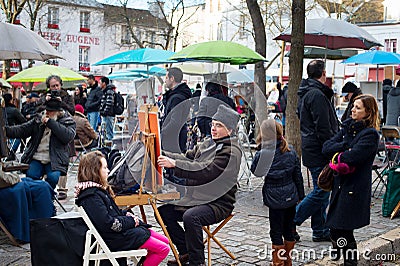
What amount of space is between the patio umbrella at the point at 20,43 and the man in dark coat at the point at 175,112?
68.2 inches

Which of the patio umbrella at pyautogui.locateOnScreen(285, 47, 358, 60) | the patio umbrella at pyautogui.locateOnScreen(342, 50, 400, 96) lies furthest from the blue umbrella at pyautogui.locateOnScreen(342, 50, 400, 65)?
the patio umbrella at pyautogui.locateOnScreen(285, 47, 358, 60)

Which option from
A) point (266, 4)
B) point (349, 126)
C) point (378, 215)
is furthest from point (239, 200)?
point (266, 4)

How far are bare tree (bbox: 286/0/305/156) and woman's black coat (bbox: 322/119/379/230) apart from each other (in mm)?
4491

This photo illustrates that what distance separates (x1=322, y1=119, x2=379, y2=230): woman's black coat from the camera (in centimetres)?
533

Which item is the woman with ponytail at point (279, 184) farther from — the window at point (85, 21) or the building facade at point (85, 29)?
the window at point (85, 21)

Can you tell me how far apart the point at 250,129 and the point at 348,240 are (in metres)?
10.8

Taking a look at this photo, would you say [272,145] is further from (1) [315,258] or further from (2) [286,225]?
(1) [315,258]

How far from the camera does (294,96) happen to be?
33.0 ft

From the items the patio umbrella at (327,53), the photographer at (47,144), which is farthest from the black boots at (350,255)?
the patio umbrella at (327,53)

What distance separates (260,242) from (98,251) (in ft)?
8.45

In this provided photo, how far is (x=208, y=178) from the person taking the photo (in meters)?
5.04

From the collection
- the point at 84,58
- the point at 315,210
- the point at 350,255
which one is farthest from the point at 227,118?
the point at 84,58

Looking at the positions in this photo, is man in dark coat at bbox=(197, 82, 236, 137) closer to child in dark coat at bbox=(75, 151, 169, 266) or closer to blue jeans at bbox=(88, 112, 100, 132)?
child in dark coat at bbox=(75, 151, 169, 266)

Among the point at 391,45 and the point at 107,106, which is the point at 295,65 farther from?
the point at 391,45
